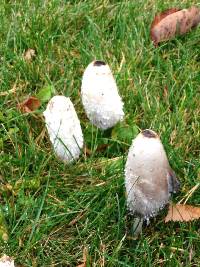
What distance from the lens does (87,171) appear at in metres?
2.14

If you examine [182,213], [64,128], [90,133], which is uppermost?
[64,128]

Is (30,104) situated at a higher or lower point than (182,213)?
higher

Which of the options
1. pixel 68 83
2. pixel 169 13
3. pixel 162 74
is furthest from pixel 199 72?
pixel 68 83

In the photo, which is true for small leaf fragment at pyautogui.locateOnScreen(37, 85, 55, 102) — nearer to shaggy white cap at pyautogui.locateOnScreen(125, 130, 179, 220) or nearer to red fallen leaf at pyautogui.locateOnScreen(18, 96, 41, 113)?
red fallen leaf at pyautogui.locateOnScreen(18, 96, 41, 113)

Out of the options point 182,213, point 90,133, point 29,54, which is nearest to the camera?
point 182,213

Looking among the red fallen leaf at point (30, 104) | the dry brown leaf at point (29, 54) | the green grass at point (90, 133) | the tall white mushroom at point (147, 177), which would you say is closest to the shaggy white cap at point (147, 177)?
the tall white mushroom at point (147, 177)

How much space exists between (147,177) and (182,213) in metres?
0.33

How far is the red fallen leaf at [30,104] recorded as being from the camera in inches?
95.8

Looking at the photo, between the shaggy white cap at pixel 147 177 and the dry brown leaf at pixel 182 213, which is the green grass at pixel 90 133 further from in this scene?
the shaggy white cap at pixel 147 177

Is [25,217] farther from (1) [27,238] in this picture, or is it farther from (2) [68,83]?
(2) [68,83]

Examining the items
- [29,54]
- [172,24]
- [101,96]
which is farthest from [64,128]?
[172,24]

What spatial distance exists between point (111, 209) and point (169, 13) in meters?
1.23

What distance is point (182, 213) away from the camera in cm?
197

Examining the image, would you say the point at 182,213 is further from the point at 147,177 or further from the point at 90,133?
the point at 90,133
